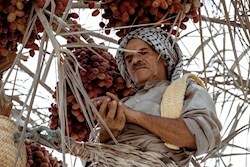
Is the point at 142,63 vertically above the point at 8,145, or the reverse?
the point at 142,63

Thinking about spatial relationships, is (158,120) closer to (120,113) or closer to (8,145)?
(120,113)

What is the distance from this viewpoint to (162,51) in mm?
2180

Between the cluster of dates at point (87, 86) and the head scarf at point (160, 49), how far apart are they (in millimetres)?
47

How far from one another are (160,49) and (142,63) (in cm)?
7

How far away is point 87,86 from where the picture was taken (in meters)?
2.19

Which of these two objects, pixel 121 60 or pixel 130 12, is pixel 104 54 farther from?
pixel 130 12

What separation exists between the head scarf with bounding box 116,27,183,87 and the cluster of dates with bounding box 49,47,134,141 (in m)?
0.05

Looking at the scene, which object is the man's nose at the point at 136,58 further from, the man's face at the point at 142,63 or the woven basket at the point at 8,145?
the woven basket at the point at 8,145

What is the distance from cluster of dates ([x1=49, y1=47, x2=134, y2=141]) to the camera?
217 centimetres

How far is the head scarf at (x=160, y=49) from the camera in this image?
7.12 ft

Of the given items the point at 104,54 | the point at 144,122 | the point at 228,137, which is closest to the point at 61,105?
the point at 144,122

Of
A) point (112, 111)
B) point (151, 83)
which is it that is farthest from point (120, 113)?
point (151, 83)

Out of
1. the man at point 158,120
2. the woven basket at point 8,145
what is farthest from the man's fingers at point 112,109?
the woven basket at point 8,145

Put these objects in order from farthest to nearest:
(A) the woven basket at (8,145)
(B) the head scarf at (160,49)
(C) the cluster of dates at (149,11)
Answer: (B) the head scarf at (160,49) → (C) the cluster of dates at (149,11) → (A) the woven basket at (8,145)
